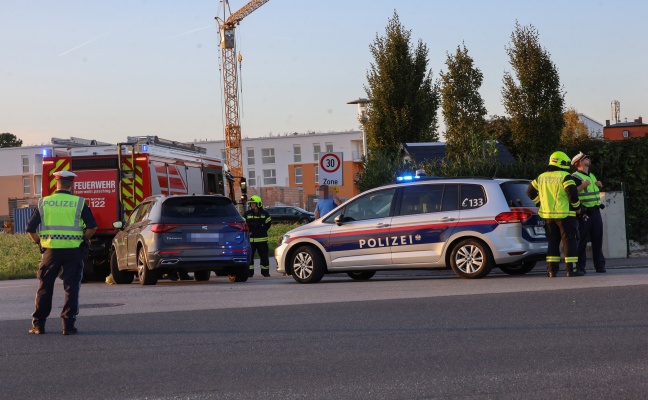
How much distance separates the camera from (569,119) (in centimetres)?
8994

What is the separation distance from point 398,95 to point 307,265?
86.1 ft

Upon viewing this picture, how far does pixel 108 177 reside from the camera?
2233 cm

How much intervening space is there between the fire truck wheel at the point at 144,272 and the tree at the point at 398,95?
23829 mm

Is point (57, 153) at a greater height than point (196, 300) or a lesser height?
greater

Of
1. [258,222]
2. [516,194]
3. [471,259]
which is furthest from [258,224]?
[516,194]

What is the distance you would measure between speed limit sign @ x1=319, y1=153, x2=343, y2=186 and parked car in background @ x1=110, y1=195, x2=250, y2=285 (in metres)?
4.58

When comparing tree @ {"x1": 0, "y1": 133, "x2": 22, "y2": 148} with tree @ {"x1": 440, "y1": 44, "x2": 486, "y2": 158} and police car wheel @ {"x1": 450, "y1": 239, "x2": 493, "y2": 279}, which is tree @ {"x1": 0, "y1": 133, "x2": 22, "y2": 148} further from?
police car wheel @ {"x1": 450, "y1": 239, "x2": 493, "y2": 279}

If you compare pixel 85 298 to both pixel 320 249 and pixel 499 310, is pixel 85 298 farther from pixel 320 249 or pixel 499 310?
pixel 499 310

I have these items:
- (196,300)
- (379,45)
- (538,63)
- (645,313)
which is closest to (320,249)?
(196,300)

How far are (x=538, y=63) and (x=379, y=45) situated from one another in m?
9.35

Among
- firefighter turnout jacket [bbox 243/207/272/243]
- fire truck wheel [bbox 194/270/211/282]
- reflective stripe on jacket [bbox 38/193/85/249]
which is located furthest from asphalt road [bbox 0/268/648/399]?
firefighter turnout jacket [bbox 243/207/272/243]

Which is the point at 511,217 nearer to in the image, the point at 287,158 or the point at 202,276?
the point at 202,276

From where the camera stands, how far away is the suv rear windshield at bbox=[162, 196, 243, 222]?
62.1 feet

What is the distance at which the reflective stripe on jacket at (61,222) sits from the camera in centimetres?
1127
